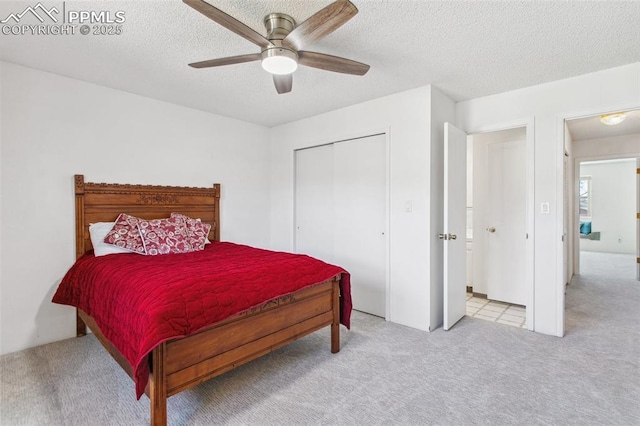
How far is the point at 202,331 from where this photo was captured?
5.76 feet

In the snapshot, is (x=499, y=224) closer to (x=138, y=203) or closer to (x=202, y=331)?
(x=202, y=331)

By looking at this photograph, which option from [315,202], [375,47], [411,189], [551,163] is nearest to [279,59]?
[375,47]

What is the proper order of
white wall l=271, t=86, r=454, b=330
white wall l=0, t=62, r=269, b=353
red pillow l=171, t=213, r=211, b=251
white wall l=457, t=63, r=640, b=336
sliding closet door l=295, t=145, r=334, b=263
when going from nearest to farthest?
white wall l=0, t=62, r=269, b=353 < white wall l=457, t=63, r=640, b=336 < white wall l=271, t=86, r=454, b=330 < red pillow l=171, t=213, r=211, b=251 < sliding closet door l=295, t=145, r=334, b=263

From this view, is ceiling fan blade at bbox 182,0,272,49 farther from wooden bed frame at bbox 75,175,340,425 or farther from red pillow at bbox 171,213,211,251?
red pillow at bbox 171,213,211,251

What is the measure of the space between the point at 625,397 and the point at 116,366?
134 inches

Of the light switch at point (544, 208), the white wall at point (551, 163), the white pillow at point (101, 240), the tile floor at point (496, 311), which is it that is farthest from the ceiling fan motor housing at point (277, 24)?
the tile floor at point (496, 311)

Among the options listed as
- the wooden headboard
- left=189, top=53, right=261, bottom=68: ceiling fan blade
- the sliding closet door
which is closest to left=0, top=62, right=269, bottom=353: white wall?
the wooden headboard

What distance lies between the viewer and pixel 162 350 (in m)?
1.57

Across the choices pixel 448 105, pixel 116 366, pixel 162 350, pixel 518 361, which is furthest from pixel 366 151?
Result: pixel 116 366

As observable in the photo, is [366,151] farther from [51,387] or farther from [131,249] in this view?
[51,387]

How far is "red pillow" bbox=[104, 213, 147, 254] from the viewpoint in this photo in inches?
110

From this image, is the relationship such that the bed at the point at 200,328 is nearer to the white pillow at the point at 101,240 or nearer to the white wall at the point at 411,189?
the white pillow at the point at 101,240

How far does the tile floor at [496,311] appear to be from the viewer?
331 centimetres

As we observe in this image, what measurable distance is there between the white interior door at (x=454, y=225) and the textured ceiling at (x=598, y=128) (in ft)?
6.31
